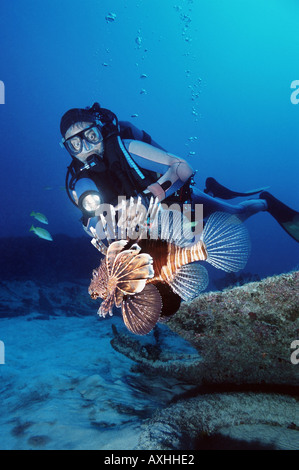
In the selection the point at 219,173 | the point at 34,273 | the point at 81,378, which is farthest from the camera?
the point at 219,173

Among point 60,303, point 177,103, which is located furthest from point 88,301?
point 177,103

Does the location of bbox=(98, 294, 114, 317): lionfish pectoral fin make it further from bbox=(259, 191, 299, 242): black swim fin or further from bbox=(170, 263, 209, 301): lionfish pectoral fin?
bbox=(259, 191, 299, 242): black swim fin

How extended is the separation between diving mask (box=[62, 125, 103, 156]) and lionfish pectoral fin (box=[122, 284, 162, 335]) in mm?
3164

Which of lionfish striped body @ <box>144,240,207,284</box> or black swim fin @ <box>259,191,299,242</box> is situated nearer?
lionfish striped body @ <box>144,240,207,284</box>

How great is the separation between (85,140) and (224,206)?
3423 millimetres

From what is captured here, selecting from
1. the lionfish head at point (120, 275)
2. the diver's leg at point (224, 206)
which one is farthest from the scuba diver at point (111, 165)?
the lionfish head at point (120, 275)

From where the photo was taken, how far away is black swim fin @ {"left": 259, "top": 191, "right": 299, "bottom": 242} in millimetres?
5473

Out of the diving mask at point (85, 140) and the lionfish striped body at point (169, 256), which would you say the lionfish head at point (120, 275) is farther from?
the diving mask at point (85, 140)

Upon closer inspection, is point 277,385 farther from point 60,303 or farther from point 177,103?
point 177,103

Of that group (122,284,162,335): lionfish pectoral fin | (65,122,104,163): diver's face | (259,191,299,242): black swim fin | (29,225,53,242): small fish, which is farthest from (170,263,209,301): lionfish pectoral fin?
(29,225,53,242): small fish

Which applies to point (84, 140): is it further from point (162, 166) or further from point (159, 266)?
point (159, 266)

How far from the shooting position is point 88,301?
1014cm

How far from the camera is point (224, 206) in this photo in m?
5.64
